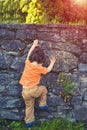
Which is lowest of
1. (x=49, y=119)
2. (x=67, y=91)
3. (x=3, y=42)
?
(x=49, y=119)

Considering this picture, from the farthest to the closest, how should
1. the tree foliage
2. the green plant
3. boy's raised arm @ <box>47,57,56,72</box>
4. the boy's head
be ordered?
the tree foliage → the green plant → boy's raised arm @ <box>47,57,56,72</box> → the boy's head

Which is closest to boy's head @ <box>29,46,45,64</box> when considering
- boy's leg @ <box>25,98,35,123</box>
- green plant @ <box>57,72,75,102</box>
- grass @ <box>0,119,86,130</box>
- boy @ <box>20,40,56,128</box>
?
boy @ <box>20,40,56,128</box>

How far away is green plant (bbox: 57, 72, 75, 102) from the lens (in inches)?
334

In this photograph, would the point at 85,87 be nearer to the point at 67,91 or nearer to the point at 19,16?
the point at 67,91

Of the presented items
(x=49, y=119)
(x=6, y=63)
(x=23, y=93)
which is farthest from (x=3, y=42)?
(x=49, y=119)

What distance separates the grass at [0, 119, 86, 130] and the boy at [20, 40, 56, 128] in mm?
297

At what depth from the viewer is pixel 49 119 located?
28.6 feet

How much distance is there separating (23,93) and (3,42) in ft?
3.03

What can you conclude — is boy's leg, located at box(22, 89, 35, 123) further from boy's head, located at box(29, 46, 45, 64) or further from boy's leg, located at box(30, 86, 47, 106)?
boy's head, located at box(29, 46, 45, 64)

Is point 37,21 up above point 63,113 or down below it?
above

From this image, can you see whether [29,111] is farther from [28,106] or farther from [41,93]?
[41,93]

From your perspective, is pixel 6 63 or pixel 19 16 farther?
pixel 19 16

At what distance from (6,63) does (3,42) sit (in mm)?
365

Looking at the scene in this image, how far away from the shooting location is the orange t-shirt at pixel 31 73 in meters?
8.29
